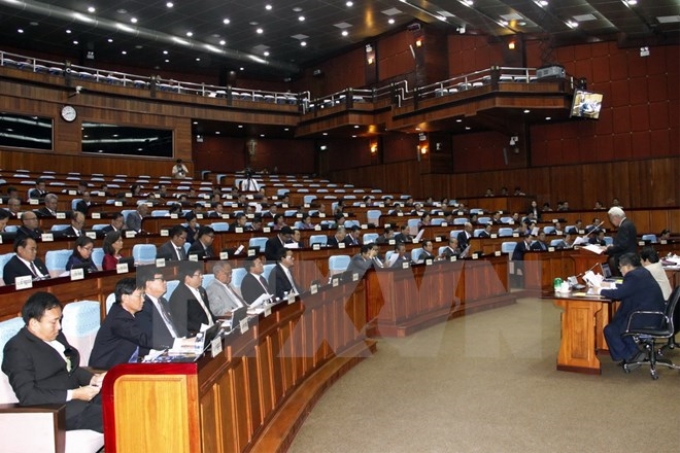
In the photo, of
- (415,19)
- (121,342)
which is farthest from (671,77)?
(121,342)

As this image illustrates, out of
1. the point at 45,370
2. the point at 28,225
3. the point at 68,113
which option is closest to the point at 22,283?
the point at 45,370

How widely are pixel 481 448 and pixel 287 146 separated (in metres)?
19.1

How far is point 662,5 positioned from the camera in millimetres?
11898

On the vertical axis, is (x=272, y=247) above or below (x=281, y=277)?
above

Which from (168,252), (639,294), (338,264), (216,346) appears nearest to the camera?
(216,346)

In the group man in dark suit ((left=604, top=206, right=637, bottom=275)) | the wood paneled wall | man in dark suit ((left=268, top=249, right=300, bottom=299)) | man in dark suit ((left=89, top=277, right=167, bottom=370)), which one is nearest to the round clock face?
the wood paneled wall

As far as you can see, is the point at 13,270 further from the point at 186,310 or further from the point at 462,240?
the point at 462,240

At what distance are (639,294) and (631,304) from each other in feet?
0.36

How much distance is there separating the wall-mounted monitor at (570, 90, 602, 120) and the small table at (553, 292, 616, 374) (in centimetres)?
1014

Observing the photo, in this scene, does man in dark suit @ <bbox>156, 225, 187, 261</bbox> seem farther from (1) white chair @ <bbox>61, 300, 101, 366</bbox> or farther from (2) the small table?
(2) the small table

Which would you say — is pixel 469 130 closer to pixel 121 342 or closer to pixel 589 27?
pixel 589 27

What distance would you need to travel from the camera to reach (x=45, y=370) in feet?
9.00

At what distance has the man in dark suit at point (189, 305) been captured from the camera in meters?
4.34

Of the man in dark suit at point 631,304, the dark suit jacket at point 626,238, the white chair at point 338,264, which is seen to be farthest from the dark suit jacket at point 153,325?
A: the dark suit jacket at point 626,238
